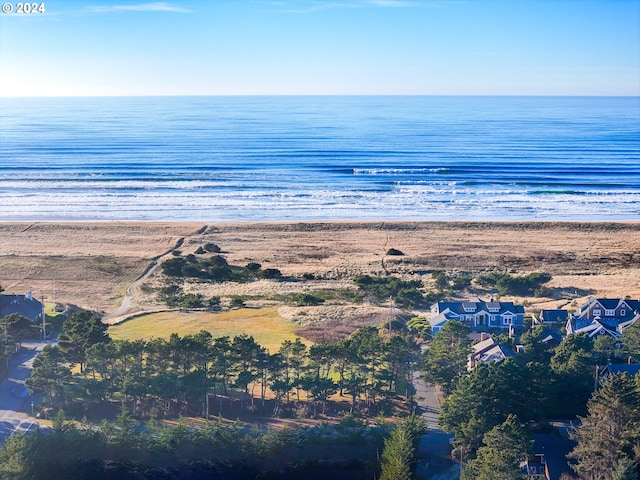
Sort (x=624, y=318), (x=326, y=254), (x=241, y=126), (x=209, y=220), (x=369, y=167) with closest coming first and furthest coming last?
(x=624, y=318), (x=326, y=254), (x=209, y=220), (x=369, y=167), (x=241, y=126)

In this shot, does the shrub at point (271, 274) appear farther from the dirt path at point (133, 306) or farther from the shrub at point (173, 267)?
the dirt path at point (133, 306)

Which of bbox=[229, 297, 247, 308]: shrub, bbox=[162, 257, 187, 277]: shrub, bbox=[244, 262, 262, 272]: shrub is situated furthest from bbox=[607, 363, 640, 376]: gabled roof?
bbox=[162, 257, 187, 277]: shrub

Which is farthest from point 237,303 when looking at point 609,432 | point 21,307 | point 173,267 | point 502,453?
point 609,432

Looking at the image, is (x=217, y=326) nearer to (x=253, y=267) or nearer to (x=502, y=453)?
(x=253, y=267)

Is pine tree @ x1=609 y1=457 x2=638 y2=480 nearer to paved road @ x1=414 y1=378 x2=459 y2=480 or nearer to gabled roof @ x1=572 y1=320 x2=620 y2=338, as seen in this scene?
paved road @ x1=414 y1=378 x2=459 y2=480

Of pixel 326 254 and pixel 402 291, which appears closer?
pixel 402 291

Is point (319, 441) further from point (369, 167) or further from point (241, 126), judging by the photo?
point (241, 126)

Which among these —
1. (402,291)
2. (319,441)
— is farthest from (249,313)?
(319,441)
